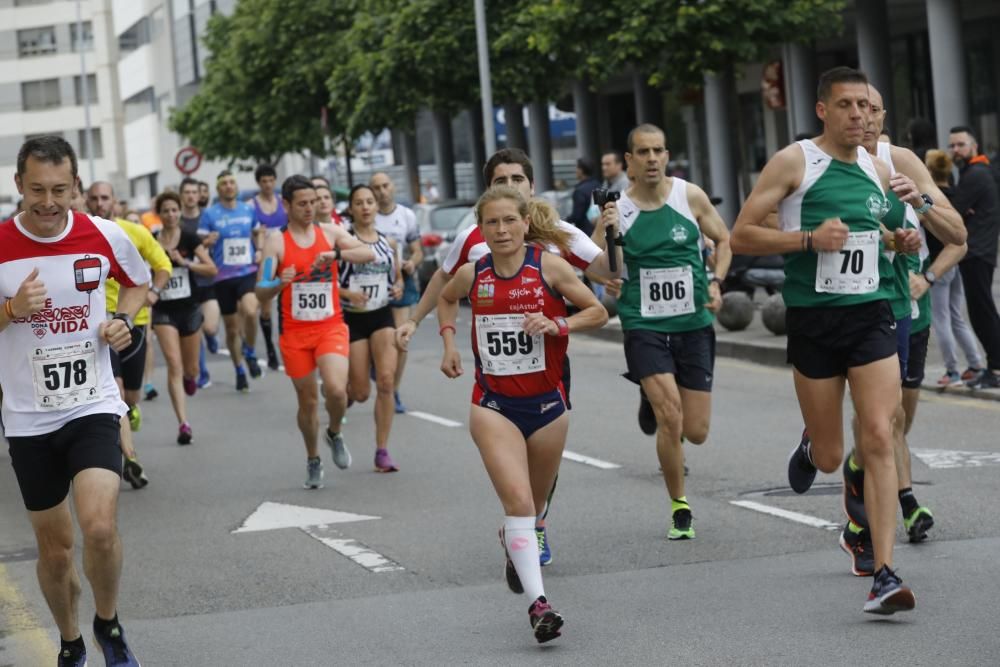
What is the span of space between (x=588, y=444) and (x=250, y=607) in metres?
5.35

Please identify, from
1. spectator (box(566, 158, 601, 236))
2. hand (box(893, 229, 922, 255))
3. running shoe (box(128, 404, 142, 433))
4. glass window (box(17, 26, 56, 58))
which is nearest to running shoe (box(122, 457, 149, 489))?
running shoe (box(128, 404, 142, 433))

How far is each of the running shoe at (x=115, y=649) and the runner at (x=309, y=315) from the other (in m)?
5.00

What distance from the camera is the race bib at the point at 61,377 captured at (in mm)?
6695

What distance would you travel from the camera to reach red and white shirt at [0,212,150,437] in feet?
22.0

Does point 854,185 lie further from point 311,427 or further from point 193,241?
point 193,241

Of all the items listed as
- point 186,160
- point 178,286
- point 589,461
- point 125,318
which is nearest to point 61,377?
point 125,318

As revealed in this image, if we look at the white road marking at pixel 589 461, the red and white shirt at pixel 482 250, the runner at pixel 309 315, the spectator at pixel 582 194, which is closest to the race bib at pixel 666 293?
the red and white shirt at pixel 482 250

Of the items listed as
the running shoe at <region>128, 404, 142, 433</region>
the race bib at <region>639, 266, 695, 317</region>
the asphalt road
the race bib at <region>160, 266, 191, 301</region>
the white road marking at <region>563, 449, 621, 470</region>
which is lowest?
the asphalt road

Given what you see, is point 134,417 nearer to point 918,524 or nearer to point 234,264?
point 234,264

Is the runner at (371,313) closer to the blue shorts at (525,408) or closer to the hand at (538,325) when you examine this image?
the blue shorts at (525,408)

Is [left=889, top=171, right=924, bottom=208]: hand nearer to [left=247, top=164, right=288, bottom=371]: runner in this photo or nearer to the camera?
the camera

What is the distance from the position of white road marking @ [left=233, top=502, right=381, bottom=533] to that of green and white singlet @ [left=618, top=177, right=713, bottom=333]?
195 cm

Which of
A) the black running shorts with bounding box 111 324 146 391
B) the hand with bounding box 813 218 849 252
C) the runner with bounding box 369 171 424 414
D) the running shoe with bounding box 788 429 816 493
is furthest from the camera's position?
the runner with bounding box 369 171 424 414

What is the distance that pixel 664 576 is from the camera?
→ 816 cm
